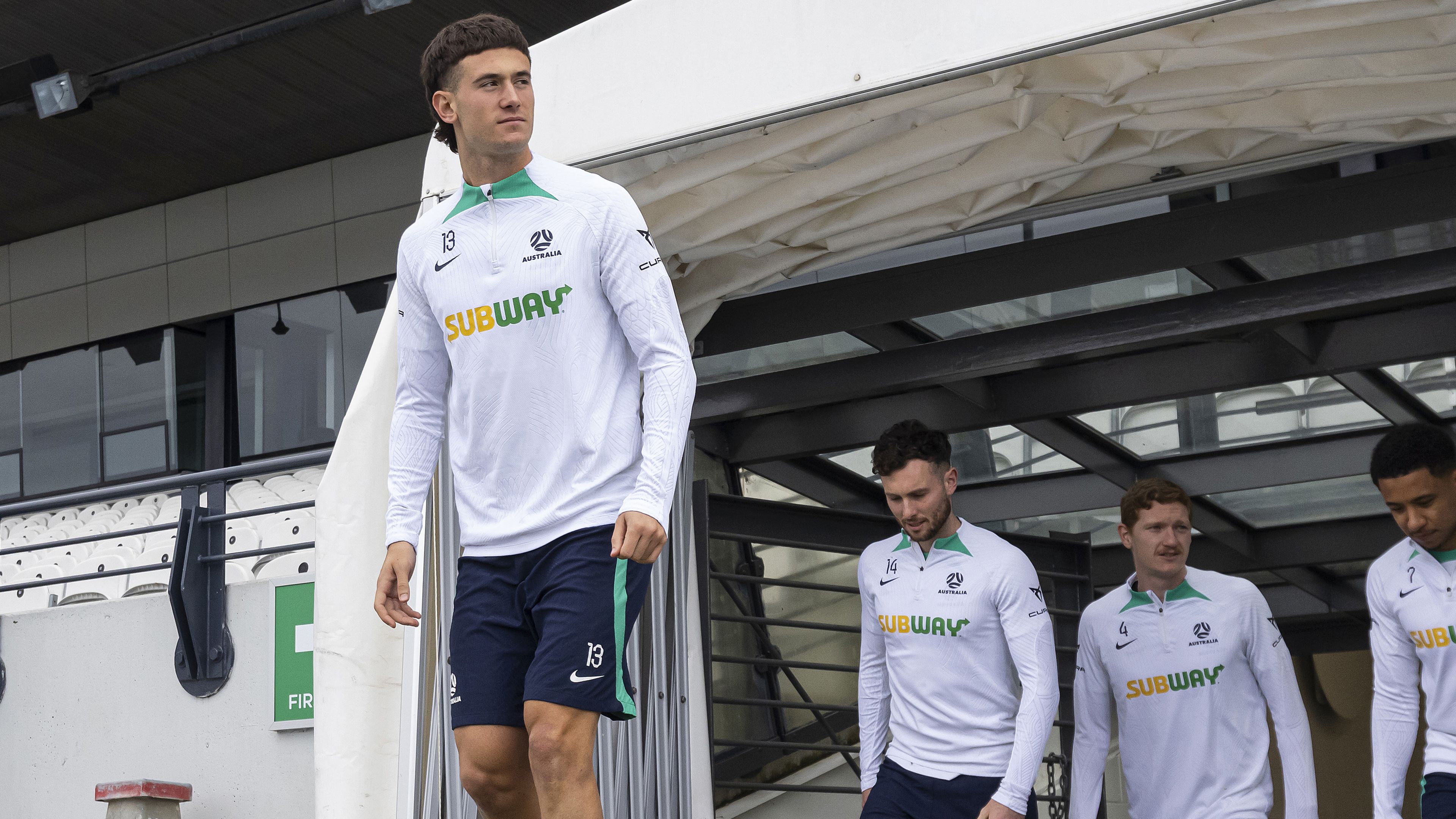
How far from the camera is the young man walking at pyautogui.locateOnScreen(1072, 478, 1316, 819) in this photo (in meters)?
4.25

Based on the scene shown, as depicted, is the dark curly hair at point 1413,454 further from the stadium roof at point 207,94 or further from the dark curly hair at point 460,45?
the stadium roof at point 207,94

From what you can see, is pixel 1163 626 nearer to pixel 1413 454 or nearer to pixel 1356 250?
pixel 1413 454

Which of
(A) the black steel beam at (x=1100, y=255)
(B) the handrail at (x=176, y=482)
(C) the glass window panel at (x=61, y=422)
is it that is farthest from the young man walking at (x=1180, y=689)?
(C) the glass window panel at (x=61, y=422)

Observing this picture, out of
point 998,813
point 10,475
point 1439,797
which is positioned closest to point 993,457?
point 998,813

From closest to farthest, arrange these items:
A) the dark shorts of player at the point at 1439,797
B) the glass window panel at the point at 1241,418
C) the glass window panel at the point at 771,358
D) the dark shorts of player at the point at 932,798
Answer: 1. the dark shorts of player at the point at 1439,797
2. the dark shorts of player at the point at 932,798
3. the glass window panel at the point at 771,358
4. the glass window panel at the point at 1241,418

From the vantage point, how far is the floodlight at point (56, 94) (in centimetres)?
971

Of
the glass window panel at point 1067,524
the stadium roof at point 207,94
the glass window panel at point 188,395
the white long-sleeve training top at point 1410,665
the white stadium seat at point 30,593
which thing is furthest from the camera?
the glass window panel at point 188,395

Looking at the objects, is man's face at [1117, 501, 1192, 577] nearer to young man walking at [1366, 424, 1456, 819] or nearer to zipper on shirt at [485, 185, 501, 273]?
young man walking at [1366, 424, 1456, 819]

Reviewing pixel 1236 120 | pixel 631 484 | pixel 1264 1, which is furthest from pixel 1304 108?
pixel 631 484

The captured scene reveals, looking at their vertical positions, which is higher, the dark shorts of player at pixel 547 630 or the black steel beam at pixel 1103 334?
the black steel beam at pixel 1103 334

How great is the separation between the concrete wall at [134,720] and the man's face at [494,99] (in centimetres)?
380

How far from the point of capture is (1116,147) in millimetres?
4195

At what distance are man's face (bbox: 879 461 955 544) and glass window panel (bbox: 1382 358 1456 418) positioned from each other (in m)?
4.20

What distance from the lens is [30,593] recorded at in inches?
420
